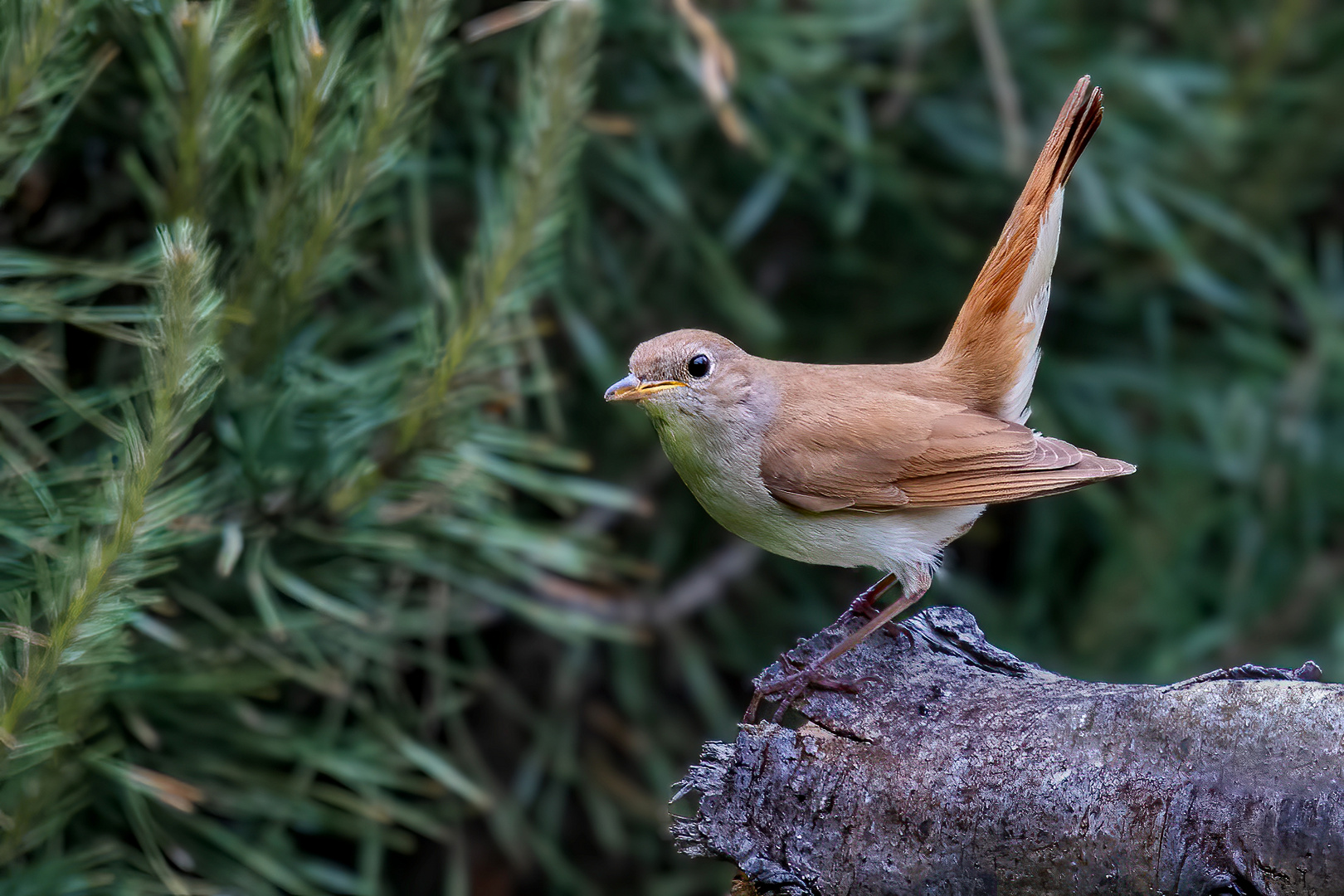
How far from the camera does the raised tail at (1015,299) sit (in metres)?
1.74

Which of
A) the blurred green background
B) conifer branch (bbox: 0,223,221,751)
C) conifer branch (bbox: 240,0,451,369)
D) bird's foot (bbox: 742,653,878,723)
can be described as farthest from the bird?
conifer branch (bbox: 0,223,221,751)

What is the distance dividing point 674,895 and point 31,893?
144 centimetres

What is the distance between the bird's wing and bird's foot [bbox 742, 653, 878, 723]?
0.95 feet

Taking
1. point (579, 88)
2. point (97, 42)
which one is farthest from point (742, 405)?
point (97, 42)

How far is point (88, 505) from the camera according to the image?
1.30m

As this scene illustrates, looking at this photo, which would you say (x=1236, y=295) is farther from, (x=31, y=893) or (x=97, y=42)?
(x=31, y=893)

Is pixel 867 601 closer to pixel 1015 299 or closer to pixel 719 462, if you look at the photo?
pixel 719 462

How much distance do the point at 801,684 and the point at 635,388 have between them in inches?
20.2

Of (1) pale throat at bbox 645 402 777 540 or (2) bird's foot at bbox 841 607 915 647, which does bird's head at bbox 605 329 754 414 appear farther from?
(2) bird's foot at bbox 841 607 915 647

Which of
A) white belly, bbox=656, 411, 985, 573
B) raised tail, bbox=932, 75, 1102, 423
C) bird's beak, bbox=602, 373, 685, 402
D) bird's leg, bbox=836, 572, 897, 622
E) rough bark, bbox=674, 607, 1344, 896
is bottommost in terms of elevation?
rough bark, bbox=674, 607, 1344, 896

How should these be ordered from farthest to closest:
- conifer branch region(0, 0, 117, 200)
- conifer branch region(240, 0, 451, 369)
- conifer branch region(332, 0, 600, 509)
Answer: conifer branch region(332, 0, 600, 509), conifer branch region(240, 0, 451, 369), conifer branch region(0, 0, 117, 200)

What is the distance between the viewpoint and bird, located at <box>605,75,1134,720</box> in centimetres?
166

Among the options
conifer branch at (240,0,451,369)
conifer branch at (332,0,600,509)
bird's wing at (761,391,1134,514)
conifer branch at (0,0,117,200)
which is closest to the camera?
conifer branch at (0,0,117,200)

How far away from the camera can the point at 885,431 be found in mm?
1717
